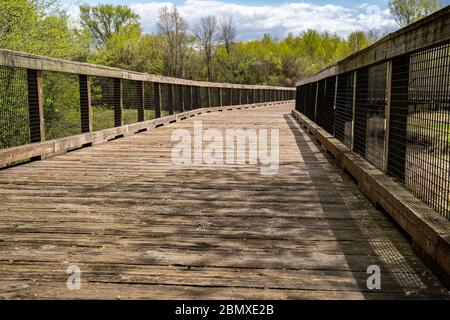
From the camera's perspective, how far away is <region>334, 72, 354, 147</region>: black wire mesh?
18.1 ft

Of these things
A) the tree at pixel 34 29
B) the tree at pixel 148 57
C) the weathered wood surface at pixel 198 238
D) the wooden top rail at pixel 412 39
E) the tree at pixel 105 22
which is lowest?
the weathered wood surface at pixel 198 238

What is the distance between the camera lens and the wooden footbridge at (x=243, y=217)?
1.98 metres

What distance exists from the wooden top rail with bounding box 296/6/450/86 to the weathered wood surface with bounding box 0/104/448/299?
1.04m

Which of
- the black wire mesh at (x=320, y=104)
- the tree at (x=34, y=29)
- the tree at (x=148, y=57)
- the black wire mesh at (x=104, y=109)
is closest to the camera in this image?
the black wire mesh at (x=320, y=104)

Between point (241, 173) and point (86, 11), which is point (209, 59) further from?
point (241, 173)

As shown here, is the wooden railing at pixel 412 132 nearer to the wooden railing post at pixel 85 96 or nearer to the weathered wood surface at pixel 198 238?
the weathered wood surface at pixel 198 238

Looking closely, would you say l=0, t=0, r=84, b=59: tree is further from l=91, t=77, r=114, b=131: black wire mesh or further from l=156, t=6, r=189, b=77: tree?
l=156, t=6, r=189, b=77: tree

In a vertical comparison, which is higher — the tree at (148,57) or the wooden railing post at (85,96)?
the tree at (148,57)

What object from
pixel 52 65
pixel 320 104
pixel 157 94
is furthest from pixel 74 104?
pixel 52 65

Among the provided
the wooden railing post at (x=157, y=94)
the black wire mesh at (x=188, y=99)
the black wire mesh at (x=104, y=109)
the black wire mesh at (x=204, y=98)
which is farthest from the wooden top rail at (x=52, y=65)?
the black wire mesh at (x=204, y=98)

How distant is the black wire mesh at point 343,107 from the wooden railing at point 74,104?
133 inches

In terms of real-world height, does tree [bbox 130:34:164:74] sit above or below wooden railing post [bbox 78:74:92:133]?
above

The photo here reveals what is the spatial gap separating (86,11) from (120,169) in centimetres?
4815

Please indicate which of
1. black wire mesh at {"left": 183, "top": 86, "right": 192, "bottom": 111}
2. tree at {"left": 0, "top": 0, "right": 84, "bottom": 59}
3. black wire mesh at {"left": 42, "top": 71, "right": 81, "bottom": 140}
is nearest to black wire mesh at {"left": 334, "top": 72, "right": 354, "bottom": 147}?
black wire mesh at {"left": 183, "top": 86, "right": 192, "bottom": 111}
